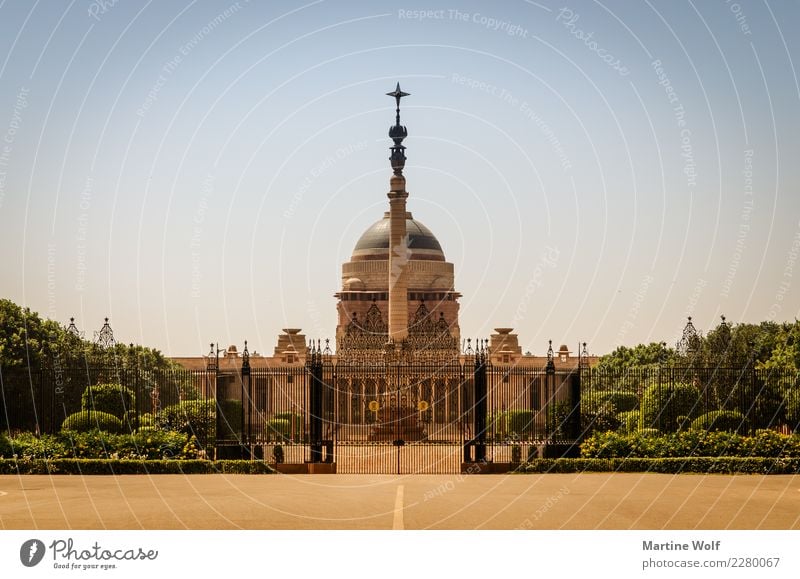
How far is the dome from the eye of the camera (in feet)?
314

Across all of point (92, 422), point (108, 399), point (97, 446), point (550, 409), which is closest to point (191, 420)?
point (108, 399)

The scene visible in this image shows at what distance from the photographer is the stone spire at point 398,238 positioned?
57750 mm

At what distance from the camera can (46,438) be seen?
30.5 m

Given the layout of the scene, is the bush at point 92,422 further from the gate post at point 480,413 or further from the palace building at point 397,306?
the palace building at point 397,306

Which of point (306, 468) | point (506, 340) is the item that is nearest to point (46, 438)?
point (306, 468)

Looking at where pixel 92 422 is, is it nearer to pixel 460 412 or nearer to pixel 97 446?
pixel 97 446

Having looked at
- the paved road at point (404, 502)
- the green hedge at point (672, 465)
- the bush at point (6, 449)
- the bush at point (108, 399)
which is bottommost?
the paved road at point (404, 502)

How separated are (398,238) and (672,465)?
99.0 feet

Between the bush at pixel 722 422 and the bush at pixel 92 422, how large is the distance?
16.3 m

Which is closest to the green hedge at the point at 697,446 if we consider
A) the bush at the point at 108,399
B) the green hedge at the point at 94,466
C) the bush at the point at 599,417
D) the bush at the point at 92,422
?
the bush at the point at 599,417

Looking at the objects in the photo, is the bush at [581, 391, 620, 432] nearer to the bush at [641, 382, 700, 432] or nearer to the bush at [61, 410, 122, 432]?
the bush at [641, 382, 700, 432]

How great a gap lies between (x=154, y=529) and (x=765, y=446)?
59.3ft

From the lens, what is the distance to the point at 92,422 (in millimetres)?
32469

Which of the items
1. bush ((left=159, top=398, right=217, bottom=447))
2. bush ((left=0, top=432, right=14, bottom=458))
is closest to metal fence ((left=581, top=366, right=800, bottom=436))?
bush ((left=159, top=398, right=217, bottom=447))
